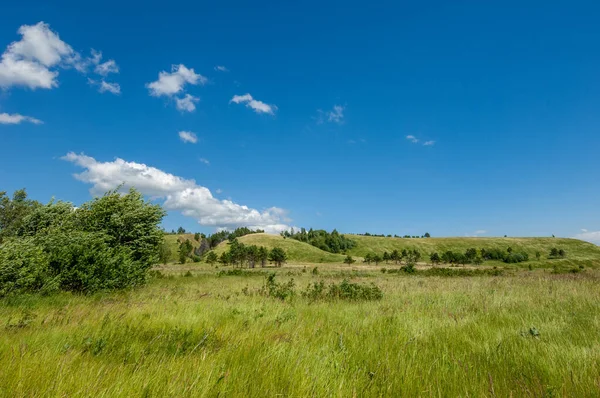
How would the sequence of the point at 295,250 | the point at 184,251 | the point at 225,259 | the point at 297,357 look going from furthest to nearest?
the point at 295,250, the point at 184,251, the point at 225,259, the point at 297,357

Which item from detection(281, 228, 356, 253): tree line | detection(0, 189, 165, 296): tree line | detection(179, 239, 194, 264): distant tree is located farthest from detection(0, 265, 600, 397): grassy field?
detection(281, 228, 356, 253): tree line

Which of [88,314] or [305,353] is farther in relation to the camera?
[88,314]

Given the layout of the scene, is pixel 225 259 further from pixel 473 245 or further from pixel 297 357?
pixel 473 245

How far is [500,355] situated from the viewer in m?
3.86

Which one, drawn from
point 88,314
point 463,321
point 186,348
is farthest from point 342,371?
point 88,314

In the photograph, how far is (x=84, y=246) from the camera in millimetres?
12516

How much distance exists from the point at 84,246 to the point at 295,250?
124 meters

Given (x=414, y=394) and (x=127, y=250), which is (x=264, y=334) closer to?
(x=414, y=394)

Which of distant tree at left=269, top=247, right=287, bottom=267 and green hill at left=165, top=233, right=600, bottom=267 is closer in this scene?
distant tree at left=269, top=247, right=287, bottom=267

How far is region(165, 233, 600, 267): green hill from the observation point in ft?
429

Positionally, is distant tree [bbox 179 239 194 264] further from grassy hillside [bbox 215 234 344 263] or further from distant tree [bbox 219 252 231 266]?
distant tree [bbox 219 252 231 266]

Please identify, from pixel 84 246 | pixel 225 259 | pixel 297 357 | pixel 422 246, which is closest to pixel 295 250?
pixel 225 259

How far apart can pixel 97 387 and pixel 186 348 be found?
5.45ft

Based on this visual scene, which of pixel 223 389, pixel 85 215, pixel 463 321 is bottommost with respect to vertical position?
pixel 463 321
